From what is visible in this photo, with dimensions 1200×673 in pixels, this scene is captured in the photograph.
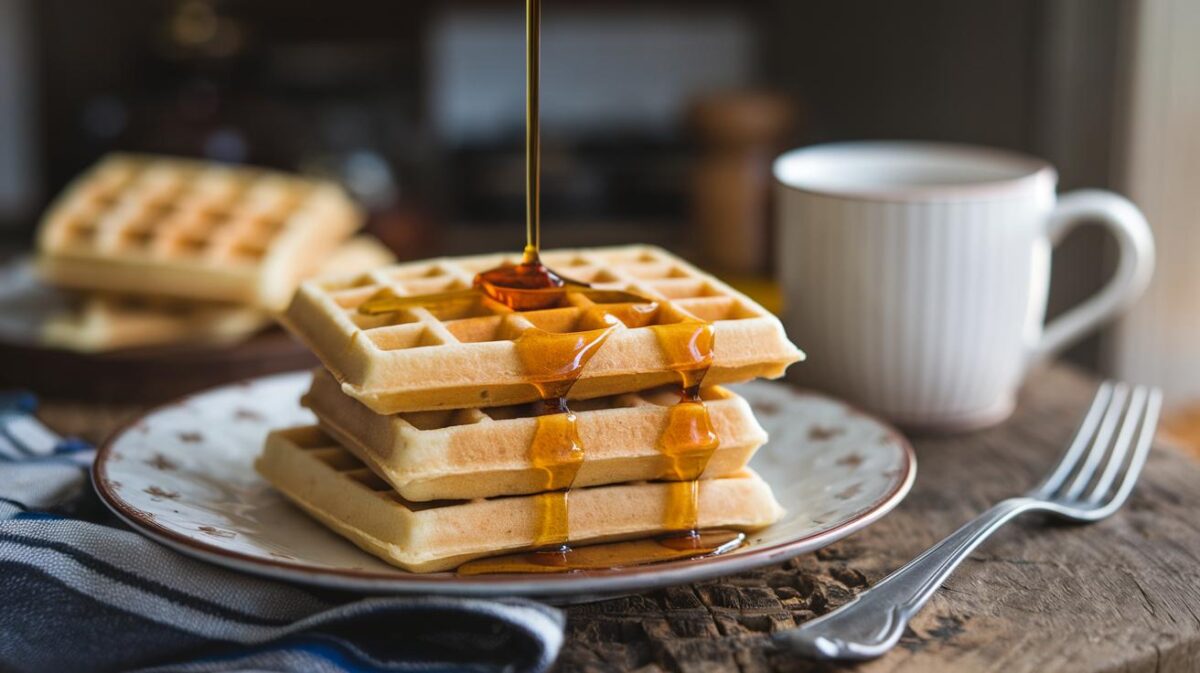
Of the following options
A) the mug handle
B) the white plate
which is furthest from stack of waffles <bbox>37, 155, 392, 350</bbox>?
the mug handle

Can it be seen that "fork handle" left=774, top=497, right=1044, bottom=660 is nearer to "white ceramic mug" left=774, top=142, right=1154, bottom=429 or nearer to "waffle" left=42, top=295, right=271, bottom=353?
"white ceramic mug" left=774, top=142, right=1154, bottom=429

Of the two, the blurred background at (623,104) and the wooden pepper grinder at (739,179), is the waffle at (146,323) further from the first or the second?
the wooden pepper grinder at (739,179)

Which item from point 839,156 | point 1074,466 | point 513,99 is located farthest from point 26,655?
point 513,99

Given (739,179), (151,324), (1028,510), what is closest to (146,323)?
(151,324)

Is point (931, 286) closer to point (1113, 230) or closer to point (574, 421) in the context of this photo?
point (1113, 230)

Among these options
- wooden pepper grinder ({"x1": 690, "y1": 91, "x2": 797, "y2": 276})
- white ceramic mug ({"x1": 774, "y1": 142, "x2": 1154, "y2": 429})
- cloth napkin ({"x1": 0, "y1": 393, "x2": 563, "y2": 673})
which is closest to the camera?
cloth napkin ({"x1": 0, "y1": 393, "x2": 563, "y2": 673})

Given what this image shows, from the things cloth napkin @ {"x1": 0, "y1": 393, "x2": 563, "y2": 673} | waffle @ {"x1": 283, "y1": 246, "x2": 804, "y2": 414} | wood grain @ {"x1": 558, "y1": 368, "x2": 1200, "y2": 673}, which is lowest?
wood grain @ {"x1": 558, "y1": 368, "x2": 1200, "y2": 673}

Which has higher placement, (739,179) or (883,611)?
(739,179)

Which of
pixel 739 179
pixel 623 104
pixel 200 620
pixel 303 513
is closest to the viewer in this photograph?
pixel 200 620
